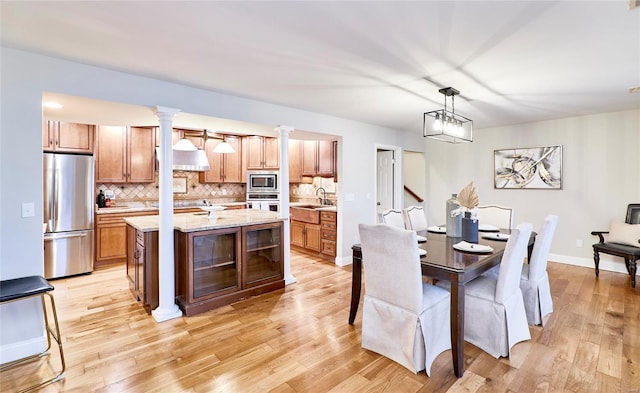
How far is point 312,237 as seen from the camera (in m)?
5.38

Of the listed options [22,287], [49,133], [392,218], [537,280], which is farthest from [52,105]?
[537,280]

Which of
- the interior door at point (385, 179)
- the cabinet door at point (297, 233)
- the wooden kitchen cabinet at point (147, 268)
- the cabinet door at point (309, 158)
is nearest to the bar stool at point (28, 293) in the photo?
the wooden kitchen cabinet at point (147, 268)

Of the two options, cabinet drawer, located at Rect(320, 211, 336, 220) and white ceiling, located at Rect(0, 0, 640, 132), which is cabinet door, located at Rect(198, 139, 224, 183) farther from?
white ceiling, located at Rect(0, 0, 640, 132)

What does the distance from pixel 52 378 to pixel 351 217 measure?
376 centimetres

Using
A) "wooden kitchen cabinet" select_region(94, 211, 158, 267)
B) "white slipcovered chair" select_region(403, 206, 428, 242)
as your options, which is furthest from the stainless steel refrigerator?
"white slipcovered chair" select_region(403, 206, 428, 242)

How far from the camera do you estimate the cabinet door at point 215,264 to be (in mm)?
3031

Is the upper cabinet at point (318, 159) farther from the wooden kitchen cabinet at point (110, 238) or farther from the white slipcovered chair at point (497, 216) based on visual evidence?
the wooden kitchen cabinet at point (110, 238)

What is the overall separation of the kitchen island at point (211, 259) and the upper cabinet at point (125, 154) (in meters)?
1.98

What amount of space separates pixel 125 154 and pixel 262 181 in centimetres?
236

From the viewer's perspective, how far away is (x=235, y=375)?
2.05 m

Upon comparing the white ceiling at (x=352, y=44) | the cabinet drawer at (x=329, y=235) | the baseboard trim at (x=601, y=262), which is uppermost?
the white ceiling at (x=352, y=44)

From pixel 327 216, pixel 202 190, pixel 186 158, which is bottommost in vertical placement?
pixel 327 216

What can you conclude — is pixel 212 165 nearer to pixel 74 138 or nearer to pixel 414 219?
pixel 74 138

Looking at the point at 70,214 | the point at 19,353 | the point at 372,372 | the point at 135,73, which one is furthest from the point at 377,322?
the point at 70,214
